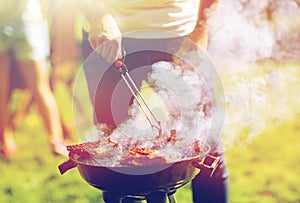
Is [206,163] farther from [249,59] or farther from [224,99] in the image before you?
[249,59]

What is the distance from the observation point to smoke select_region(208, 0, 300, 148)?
8.62ft

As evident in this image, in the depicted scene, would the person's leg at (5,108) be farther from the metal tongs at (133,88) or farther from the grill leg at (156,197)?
the grill leg at (156,197)

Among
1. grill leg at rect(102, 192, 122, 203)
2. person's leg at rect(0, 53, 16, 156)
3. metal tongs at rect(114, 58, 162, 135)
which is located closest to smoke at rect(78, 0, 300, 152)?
metal tongs at rect(114, 58, 162, 135)

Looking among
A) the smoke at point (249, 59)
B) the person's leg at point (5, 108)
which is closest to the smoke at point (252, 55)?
the smoke at point (249, 59)

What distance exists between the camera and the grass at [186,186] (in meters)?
2.90

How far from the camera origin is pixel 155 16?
7.95ft

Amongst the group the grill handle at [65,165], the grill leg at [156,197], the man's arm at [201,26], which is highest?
the man's arm at [201,26]

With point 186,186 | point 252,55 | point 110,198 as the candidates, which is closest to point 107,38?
point 110,198

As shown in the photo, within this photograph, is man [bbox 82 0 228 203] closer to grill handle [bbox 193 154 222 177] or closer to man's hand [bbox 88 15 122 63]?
man's hand [bbox 88 15 122 63]

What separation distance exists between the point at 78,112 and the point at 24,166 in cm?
52

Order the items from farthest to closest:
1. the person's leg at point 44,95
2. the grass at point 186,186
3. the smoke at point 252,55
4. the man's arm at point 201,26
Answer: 1. the grass at point 186,186
2. the person's leg at point 44,95
3. the smoke at point 252,55
4. the man's arm at point 201,26

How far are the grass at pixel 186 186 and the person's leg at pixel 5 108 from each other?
5 centimetres

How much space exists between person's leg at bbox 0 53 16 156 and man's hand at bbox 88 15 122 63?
67 centimetres

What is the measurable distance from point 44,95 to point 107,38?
0.74 metres
